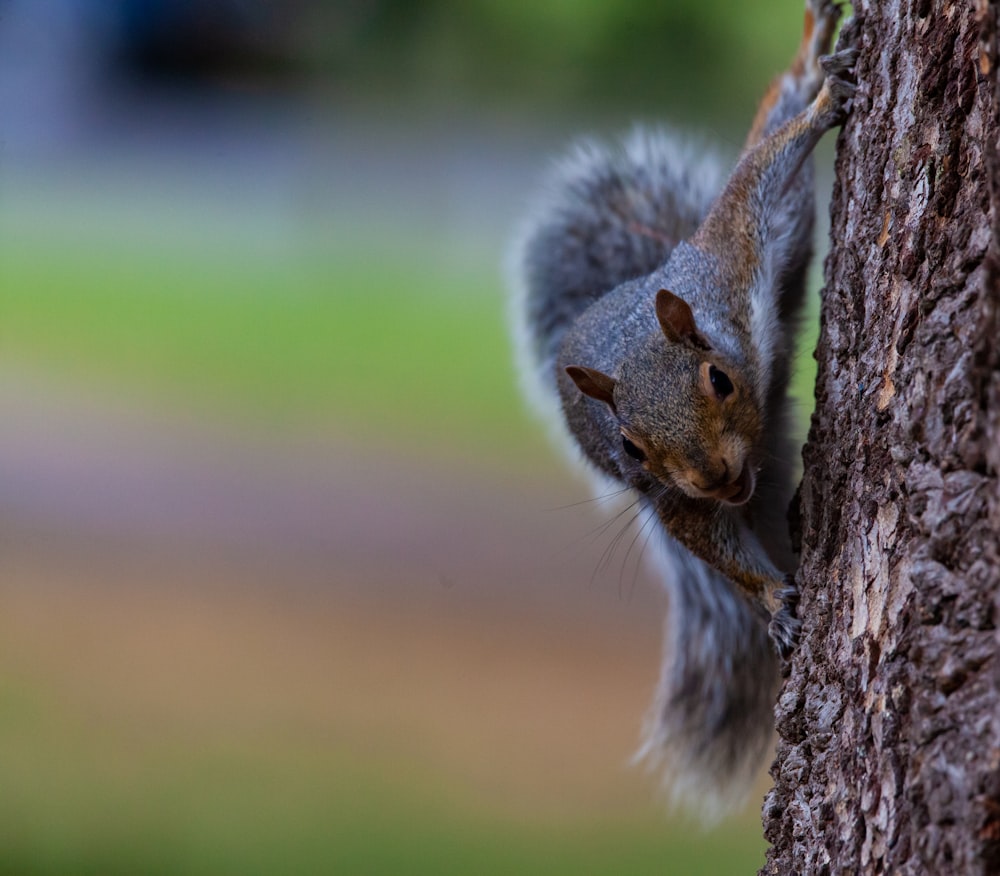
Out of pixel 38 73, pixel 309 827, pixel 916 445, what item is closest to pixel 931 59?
pixel 916 445

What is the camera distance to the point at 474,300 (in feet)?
13.1

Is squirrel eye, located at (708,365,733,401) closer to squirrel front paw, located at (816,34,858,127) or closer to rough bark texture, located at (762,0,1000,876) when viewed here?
rough bark texture, located at (762,0,1000,876)

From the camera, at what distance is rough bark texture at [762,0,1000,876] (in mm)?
802

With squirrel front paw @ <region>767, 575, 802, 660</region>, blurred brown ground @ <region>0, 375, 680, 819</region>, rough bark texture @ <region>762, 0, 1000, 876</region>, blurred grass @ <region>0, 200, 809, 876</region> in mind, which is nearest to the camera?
rough bark texture @ <region>762, 0, 1000, 876</region>

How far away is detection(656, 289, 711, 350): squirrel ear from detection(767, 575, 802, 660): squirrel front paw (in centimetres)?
36

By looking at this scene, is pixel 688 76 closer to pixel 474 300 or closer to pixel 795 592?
pixel 474 300

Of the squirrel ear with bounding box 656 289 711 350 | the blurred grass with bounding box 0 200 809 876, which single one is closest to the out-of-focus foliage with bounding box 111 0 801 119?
the blurred grass with bounding box 0 200 809 876

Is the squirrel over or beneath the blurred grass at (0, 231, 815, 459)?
beneath

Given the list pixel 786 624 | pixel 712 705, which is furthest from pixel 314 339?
pixel 786 624

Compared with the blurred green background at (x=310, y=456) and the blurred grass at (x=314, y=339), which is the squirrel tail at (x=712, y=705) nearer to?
the blurred green background at (x=310, y=456)

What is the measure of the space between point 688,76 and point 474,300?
123 centimetres

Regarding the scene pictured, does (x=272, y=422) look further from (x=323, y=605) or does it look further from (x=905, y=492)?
(x=905, y=492)

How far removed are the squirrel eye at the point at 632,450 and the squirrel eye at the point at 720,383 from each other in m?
0.14

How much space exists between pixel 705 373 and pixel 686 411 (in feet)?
0.20
